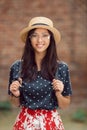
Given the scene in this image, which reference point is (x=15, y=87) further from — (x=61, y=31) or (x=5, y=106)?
(x=61, y=31)

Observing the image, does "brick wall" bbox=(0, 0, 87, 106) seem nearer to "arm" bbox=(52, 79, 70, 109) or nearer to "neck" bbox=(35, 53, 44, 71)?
"neck" bbox=(35, 53, 44, 71)

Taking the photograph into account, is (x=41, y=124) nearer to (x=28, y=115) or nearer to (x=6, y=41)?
(x=28, y=115)

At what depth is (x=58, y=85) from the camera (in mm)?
4043

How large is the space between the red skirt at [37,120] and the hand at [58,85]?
0.72ft

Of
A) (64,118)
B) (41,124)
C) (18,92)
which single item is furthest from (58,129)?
(64,118)

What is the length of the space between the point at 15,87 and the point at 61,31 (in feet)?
13.7

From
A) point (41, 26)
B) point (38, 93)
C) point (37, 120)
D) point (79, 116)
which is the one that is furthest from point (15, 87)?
point (79, 116)

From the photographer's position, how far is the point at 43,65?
13.7 feet

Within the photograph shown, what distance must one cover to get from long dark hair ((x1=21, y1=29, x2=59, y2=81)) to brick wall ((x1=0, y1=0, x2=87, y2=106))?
3895mm

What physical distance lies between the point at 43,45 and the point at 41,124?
0.62 metres

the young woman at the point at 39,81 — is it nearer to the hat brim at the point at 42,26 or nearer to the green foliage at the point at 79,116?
the hat brim at the point at 42,26

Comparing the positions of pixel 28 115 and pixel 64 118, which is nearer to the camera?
pixel 28 115

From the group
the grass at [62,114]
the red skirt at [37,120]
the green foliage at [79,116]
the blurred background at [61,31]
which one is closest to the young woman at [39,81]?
the red skirt at [37,120]

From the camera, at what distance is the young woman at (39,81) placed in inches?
162
